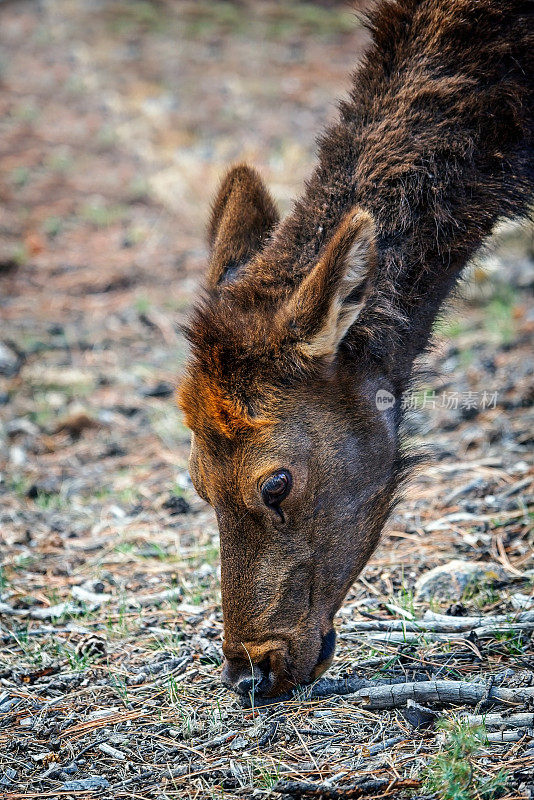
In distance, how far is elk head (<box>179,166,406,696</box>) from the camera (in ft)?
11.3

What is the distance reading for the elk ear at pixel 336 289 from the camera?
3260 mm

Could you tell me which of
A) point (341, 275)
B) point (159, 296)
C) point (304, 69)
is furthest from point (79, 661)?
point (304, 69)

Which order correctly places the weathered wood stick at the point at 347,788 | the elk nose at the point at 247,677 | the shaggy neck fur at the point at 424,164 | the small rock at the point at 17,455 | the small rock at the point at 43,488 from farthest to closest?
1. the small rock at the point at 17,455
2. the small rock at the point at 43,488
3. the shaggy neck fur at the point at 424,164
4. the elk nose at the point at 247,677
5. the weathered wood stick at the point at 347,788

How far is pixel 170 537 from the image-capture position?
517 centimetres

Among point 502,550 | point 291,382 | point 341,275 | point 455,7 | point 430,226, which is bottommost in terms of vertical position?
point 502,550

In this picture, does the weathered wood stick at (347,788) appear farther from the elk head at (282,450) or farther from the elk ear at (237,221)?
the elk ear at (237,221)

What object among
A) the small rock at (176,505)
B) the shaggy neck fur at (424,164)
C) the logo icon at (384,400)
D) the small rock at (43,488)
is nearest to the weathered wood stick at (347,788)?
the logo icon at (384,400)

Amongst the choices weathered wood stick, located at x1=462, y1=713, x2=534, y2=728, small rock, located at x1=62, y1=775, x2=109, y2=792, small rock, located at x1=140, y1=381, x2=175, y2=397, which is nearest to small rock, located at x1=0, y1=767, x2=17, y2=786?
small rock, located at x1=62, y1=775, x2=109, y2=792

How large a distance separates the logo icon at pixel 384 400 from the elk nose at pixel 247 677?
1.20 m

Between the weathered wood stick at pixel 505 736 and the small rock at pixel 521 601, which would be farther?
the small rock at pixel 521 601

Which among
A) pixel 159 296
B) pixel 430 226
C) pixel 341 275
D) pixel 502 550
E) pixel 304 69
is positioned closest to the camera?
pixel 341 275

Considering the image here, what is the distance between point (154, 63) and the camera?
15.3 metres

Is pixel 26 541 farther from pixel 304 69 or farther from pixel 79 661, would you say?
pixel 304 69

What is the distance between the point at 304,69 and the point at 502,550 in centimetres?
1261
